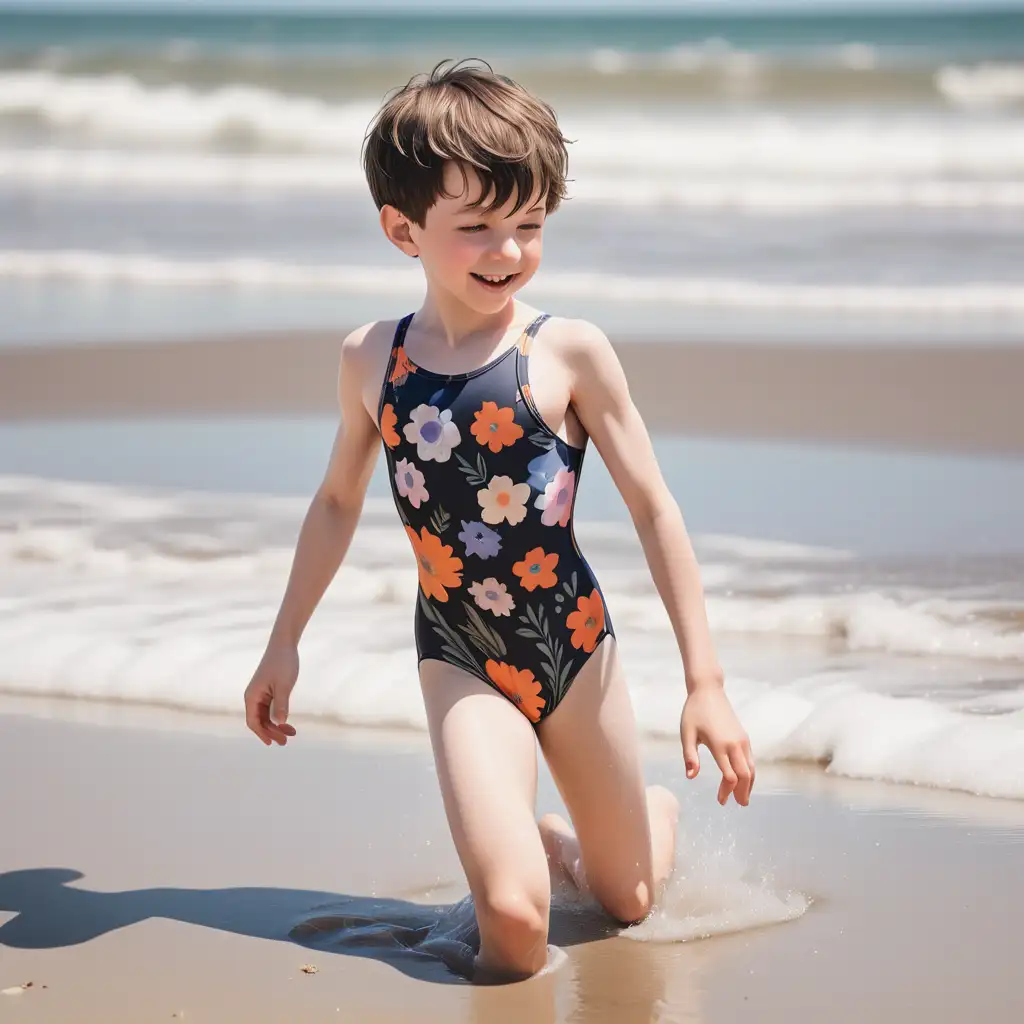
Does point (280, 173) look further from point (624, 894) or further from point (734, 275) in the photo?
point (624, 894)

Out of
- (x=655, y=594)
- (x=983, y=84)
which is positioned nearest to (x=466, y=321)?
(x=655, y=594)

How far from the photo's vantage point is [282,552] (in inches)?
201

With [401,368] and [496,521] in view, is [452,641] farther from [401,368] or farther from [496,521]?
[401,368]

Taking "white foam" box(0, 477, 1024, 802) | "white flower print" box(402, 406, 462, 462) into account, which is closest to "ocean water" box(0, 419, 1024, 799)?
"white foam" box(0, 477, 1024, 802)

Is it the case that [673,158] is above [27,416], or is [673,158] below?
above

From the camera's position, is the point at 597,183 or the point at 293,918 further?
the point at 597,183

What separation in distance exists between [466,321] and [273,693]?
74cm

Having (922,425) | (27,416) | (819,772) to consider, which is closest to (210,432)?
(27,416)

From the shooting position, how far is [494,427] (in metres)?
2.72

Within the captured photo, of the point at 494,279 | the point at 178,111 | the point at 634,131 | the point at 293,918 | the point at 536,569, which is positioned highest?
the point at 178,111

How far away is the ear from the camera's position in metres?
2.78

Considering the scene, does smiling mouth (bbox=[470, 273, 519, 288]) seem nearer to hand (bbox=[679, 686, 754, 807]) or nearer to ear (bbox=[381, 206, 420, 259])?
ear (bbox=[381, 206, 420, 259])

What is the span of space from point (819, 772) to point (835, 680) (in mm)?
492

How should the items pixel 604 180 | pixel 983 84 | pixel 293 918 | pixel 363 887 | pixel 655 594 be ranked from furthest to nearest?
pixel 983 84 < pixel 604 180 < pixel 655 594 < pixel 363 887 < pixel 293 918
